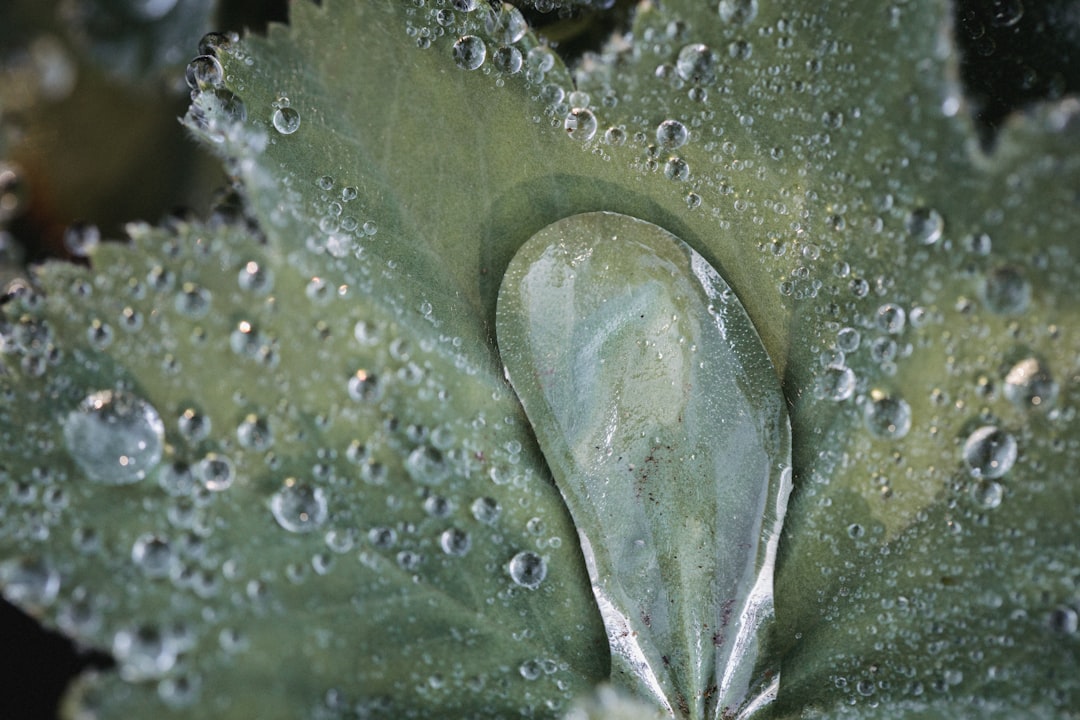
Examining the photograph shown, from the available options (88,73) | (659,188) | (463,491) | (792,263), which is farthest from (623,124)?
(88,73)

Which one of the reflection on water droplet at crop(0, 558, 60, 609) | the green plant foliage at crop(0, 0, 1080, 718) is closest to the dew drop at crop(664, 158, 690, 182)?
the green plant foliage at crop(0, 0, 1080, 718)

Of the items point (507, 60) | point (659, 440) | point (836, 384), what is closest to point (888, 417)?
point (836, 384)

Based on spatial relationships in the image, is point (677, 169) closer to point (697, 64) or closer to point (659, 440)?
point (697, 64)

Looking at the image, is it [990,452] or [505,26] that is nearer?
[990,452]

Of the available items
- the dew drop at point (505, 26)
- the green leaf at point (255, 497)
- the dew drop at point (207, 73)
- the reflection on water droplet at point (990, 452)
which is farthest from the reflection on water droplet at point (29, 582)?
the reflection on water droplet at point (990, 452)

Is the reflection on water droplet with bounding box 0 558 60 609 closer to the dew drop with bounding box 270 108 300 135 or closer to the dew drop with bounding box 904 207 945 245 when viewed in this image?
the dew drop with bounding box 270 108 300 135

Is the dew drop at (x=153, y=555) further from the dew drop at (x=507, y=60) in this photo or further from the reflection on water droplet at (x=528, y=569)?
the dew drop at (x=507, y=60)

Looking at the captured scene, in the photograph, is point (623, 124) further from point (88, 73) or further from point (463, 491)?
point (88, 73)

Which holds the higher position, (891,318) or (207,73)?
(891,318)

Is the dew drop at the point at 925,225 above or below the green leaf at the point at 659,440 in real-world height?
above
